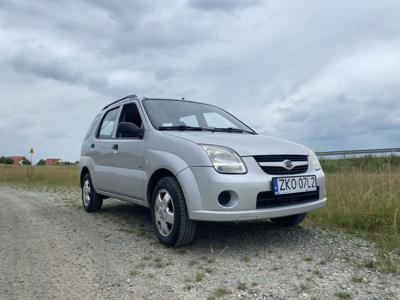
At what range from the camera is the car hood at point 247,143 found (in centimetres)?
392

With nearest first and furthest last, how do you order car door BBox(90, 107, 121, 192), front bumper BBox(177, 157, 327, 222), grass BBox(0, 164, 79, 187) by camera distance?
1. front bumper BBox(177, 157, 327, 222)
2. car door BBox(90, 107, 121, 192)
3. grass BBox(0, 164, 79, 187)

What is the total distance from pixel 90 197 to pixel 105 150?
123 centimetres

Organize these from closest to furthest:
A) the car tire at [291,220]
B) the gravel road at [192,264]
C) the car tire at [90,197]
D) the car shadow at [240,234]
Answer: the gravel road at [192,264] → the car shadow at [240,234] → the car tire at [291,220] → the car tire at [90,197]

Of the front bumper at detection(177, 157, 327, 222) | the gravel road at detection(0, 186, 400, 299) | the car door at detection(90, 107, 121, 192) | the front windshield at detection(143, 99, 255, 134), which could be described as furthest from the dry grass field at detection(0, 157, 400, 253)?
the car door at detection(90, 107, 121, 192)

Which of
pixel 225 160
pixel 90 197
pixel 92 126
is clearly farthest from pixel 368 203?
pixel 92 126

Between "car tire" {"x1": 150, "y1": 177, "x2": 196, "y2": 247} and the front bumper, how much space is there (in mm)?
140

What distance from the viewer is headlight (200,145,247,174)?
3756 mm

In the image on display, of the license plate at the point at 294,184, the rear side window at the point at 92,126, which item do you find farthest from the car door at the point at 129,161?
the license plate at the point at 294,184

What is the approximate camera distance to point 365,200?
5527mm

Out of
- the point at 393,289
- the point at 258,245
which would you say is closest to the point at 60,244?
the point at 258,245

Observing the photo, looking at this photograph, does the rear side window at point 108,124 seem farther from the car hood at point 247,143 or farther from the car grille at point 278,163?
the car grille at point 278,163

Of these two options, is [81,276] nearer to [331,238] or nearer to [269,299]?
[269,299]

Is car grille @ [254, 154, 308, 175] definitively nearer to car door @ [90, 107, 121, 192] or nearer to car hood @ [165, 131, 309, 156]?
car hood @ [165, 131, 309, 156]

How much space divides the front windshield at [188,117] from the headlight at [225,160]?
938 millimetres
